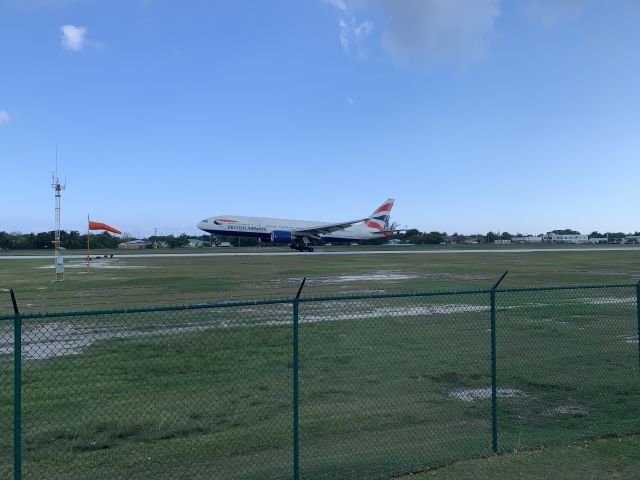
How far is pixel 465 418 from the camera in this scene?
22.1 feet

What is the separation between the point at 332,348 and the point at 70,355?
494 cm

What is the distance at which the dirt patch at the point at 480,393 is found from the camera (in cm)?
753

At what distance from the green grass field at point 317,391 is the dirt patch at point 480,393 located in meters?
0.04

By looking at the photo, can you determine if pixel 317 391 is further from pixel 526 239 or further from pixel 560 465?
pixel 526 239

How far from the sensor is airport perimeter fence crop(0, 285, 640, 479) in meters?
5.42

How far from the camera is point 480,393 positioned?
25.4ft

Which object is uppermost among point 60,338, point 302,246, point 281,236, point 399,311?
point 281,236

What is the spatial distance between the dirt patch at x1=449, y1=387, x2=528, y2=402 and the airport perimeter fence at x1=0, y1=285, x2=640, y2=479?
1.6 inches

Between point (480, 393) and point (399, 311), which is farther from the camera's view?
point (399, 311)

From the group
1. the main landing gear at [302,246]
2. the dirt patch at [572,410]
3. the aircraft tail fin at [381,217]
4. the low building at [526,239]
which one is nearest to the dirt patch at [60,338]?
the dirt patch at [572,410]

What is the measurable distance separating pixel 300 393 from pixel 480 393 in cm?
270

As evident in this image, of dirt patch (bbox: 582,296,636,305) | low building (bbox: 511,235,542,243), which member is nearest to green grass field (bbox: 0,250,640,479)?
dirt patch (bbox: 582,296,636,305)

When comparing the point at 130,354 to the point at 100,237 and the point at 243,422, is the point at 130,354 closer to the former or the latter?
the point at 243,422

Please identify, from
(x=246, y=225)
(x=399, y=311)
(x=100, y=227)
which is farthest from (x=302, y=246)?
(x=399, y=311)
